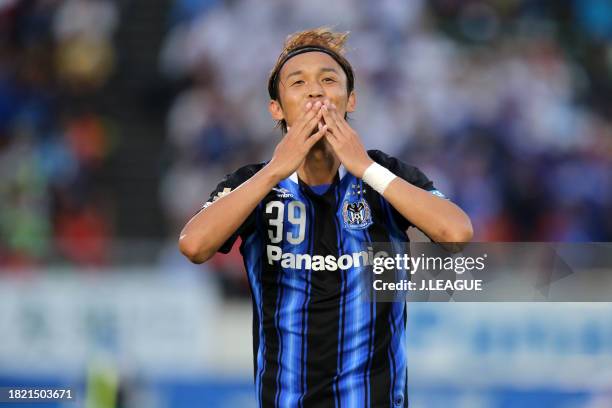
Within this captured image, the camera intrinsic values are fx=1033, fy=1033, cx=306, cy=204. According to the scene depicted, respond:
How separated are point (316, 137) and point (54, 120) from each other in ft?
28.5

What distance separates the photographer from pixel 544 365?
23.8 ft

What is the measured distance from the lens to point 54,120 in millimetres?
11961

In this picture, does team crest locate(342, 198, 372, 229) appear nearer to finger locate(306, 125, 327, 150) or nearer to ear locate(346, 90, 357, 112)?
finger locate(306, 125, 327, 150)

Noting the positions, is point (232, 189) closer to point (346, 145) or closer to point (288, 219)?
point (288, 219)

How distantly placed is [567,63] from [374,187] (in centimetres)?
961

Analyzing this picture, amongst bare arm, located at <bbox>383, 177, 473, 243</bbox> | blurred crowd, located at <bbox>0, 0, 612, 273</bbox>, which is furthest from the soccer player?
blurred crowd, located at <bbox>0, 0, 612, 273</bbox>

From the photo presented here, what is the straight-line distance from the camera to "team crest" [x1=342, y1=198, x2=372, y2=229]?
394 centimetres

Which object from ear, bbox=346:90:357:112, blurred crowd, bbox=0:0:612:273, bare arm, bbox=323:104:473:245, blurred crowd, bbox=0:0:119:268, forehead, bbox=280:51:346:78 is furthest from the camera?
blurred crowd, bbox=0:0:612:273

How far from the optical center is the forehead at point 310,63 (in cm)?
399

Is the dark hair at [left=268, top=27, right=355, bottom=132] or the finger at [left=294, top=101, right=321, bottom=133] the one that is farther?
the dark hair at [left=268, top=27, right=355, bottom=132]

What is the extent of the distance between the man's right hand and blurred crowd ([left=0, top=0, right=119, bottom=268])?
660 cm

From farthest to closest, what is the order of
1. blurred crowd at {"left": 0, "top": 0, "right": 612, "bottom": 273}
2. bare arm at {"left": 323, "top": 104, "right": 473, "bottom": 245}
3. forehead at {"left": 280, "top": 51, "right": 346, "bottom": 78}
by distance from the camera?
blurred crowd at {"left": 0, "top": 0, "right": 612, "bottom": 273} → forehead at {"left": 280, "top": 51, "right": 346, "bottom": 78} → bare arm at {"left": 323, "top": 104, "right": 473, "bottom": 245}
